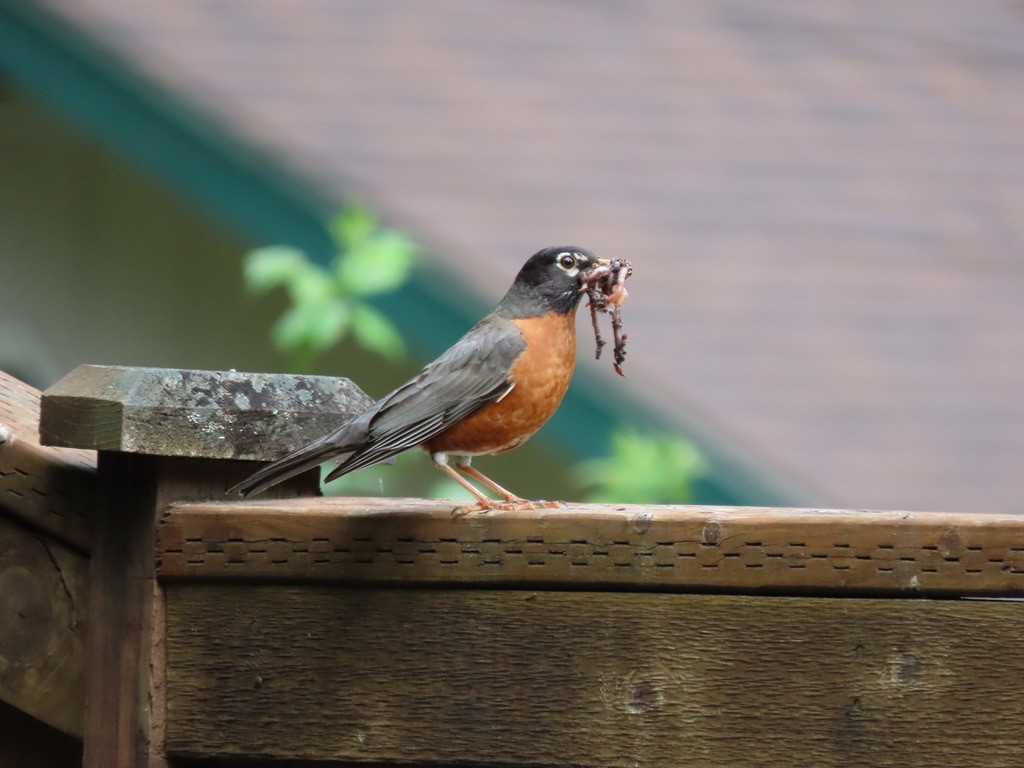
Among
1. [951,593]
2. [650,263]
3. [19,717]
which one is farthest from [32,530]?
[650,263]

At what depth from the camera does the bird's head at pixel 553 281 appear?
2.78 metres

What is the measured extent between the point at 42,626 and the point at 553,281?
52.7 inches

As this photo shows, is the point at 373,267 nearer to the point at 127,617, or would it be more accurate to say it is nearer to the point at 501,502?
the point at 501,502

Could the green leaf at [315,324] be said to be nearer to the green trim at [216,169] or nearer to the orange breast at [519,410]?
the orange breast at [519,410]

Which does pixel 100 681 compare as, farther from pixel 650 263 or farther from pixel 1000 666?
pixel 650 263

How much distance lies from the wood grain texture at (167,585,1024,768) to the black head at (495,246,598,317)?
118 centimetres

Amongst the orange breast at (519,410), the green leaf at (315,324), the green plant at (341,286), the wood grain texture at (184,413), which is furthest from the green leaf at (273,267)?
the wood grain texture at (184,413)

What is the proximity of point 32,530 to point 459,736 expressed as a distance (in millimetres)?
594

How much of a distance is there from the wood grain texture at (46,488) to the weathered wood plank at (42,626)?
0.08 ft

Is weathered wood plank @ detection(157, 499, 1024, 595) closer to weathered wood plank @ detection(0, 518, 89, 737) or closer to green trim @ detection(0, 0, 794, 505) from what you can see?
weathered wood plank @ detection(0, 518, 89, 737)

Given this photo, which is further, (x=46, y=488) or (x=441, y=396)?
(x=441, y=396)

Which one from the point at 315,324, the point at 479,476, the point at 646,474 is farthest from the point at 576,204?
the point at 479,476

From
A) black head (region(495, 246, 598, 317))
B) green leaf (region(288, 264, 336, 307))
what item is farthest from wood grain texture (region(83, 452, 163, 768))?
green leaf (region(288, 264, 336, 307))

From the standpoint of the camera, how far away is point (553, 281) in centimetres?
281
